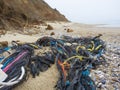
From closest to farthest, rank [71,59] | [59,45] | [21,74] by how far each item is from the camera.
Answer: [21,74] < [71,59] < [59,45]

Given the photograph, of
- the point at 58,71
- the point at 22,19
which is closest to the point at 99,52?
the point at 58,71

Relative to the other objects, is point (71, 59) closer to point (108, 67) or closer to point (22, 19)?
point (108, 67)

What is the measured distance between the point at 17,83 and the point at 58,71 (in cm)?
109

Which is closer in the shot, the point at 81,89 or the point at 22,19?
the point at 81,89

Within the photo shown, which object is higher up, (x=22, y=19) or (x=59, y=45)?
(x=59, y=45)

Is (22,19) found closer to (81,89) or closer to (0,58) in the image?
(0,58)

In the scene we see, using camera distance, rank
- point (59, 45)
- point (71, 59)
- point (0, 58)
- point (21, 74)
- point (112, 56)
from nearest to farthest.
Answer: point (21, 74) → point (71, 59) → point (0, 58) → point (59, 45) → point (112, 56)

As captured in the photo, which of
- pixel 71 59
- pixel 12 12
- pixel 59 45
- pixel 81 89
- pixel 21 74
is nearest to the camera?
pixel 81 89

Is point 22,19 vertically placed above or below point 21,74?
below

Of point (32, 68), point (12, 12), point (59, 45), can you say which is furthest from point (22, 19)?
point (32, 68)

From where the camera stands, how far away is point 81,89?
430 cm

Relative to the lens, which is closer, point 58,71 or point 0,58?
point 58,71

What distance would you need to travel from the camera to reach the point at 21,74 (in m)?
4.58

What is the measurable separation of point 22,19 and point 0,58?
14.0 metres
